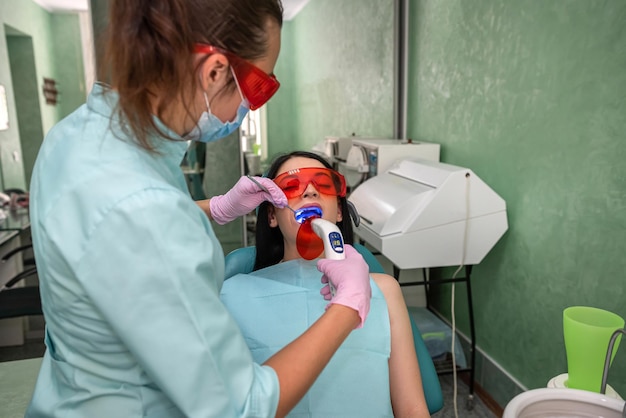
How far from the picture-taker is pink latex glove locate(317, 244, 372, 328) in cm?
86

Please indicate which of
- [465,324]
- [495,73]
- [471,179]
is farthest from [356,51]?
[465,324]

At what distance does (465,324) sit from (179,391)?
2290mm

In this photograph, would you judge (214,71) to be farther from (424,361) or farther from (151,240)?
(424,361)

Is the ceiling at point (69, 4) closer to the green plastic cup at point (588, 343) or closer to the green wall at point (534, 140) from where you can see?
the green wall at point (534, 140)

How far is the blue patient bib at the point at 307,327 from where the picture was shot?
50.1 inches

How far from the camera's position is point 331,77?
4.11 m

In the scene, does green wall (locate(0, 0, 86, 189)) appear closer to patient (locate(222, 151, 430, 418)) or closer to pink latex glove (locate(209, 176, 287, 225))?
pink latex glove (locate(209, 176, 287, 225))

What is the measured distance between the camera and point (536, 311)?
204cm

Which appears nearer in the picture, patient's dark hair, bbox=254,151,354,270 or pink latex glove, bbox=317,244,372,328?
pink latex glove, bbox=317,244,372,328

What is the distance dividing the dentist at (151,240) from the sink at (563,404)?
634mm

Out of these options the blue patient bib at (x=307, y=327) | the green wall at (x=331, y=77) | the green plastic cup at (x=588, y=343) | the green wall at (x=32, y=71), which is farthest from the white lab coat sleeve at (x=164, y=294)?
the green wall at (x=32, y=71)

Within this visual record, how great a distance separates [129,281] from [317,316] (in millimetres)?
804

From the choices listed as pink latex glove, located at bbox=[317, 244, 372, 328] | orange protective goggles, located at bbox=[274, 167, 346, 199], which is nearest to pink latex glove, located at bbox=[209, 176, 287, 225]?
orange protective goggles, located at bbox=[274, 167, 346, 199]

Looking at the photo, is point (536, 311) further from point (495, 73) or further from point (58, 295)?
point (58, 295)
